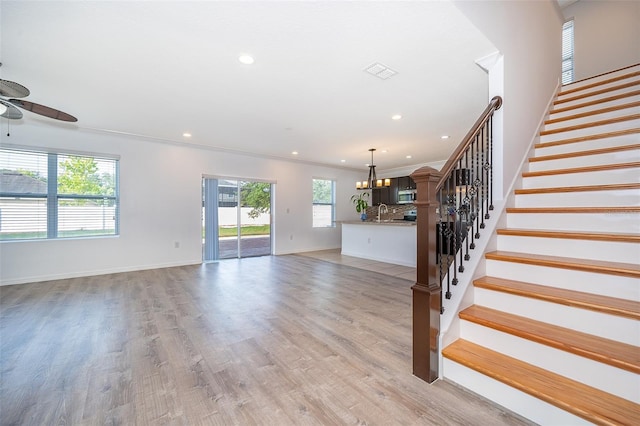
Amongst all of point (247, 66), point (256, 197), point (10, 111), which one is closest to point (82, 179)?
point (10, 111)

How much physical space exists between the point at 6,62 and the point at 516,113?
16.7 feet

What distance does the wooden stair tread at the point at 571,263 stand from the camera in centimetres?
153

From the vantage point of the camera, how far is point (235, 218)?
21.3 feet

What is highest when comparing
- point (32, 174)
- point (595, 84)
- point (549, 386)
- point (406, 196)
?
point (595, 84)

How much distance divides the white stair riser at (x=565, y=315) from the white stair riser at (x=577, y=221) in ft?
2.70

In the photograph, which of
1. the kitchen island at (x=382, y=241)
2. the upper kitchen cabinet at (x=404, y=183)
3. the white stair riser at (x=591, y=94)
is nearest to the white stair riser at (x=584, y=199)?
the white stair riser at (x=591, y=94)

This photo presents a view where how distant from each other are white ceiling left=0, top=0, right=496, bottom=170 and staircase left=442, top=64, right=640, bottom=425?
4.57 ft

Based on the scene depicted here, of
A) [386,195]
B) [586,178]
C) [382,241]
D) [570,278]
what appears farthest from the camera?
[386,195]

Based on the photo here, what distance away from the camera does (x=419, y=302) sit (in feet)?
5.77

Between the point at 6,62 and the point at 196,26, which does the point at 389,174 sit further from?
the point at 6,62

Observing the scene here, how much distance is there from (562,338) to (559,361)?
0.40 ft

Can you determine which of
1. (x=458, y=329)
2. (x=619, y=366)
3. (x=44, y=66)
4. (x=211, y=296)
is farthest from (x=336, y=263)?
(x=44, y=66)

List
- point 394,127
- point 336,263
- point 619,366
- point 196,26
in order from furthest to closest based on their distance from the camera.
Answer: point 336,263 → point 394,127 → point 196,26 → point 619,366

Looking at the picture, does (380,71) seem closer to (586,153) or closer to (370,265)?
(586,153)
